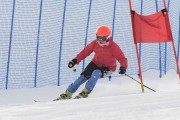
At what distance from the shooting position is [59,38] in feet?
30.9

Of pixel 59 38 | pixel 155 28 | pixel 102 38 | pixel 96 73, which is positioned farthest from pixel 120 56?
pixel 59 38

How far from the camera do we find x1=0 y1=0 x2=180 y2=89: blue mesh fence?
8711 mm

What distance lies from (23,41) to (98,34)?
3.17 meters

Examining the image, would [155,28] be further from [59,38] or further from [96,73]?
[59,38]

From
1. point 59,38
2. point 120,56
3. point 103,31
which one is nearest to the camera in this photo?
point 103,31

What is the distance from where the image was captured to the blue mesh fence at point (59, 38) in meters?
8.71

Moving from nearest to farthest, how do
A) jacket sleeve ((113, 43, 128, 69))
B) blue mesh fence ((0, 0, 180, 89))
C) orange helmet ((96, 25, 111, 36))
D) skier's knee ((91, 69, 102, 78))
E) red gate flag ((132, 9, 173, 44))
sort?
skier's knee ((91, 69, 102, 78)), orange helmet ((96, 25, 111, 36)), jacket sleeve ((113, 43, 128, 69)), red gate flag ((132, 9, 173, 44)), blue mesh fence ((0, 0, 180, 89))

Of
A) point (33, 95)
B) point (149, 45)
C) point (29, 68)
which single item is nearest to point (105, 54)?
point (33, 95)

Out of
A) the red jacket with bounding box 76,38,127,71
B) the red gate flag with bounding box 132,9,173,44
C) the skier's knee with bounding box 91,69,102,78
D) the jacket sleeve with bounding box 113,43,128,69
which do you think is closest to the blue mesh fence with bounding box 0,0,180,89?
the red gate flag with bounding box 132,9,173,44

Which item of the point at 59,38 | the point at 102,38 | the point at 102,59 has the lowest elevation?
the point at 102,59

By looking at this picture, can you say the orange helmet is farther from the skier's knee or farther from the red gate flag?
the red gate flag

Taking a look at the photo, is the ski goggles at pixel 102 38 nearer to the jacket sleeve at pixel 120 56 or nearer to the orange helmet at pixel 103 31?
the orange helmet at pixel 103 31

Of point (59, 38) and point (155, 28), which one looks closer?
point (155, 28)

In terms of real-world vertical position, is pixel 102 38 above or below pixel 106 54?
above
